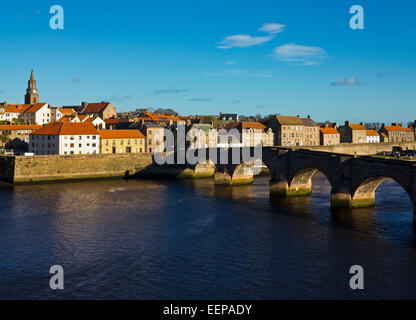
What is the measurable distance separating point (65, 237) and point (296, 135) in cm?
10161

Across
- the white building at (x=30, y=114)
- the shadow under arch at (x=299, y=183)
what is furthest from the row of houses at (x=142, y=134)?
the shadow under arch at (x=299, y=183)

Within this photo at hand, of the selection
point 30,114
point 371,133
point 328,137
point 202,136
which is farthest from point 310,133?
point 30,114

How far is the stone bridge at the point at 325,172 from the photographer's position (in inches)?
1909

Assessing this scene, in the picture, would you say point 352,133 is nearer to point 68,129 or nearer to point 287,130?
point 287,130

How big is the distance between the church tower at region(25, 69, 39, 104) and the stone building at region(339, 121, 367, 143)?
111m

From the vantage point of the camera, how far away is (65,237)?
43.3 m

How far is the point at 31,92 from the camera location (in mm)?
168875

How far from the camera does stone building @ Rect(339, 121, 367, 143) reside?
160 meters

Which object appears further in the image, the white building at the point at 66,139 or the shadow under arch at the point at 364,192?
the white building at the point at 66,139

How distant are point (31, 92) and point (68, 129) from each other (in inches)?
3293

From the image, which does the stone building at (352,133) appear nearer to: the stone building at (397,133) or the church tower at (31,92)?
the stone building at (397,133)

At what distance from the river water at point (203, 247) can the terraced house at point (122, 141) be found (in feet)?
119

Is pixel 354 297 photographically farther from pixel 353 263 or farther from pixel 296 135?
pixel 296 135
